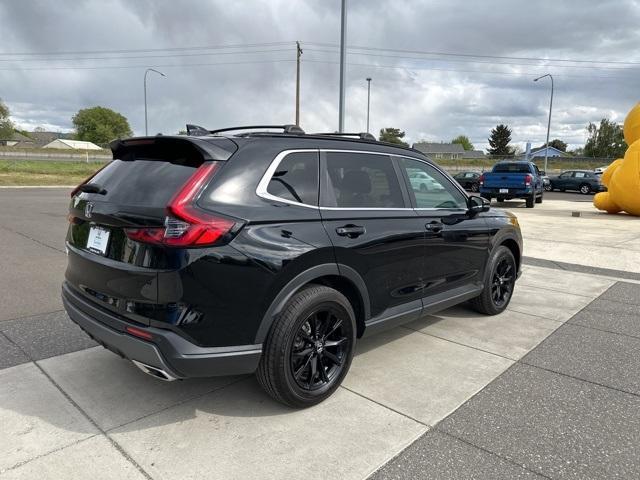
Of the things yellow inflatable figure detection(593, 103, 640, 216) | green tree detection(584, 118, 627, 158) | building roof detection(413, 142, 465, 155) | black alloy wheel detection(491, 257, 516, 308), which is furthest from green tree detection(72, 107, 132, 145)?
black alloy wheel detection(491, 257, 516, 308)

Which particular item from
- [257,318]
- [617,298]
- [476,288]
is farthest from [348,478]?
[617,298]

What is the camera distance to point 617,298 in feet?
19.6

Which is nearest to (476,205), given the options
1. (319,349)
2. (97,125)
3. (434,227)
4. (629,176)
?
(434,227)

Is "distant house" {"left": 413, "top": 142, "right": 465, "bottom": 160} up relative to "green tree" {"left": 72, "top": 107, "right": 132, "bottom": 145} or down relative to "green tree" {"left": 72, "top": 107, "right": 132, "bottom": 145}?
down

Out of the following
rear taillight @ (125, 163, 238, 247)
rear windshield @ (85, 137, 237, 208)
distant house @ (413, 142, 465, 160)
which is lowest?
rear taillight @ (125, 163, 238, 247)

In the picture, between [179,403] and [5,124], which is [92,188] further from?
[5,124]

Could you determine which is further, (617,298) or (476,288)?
(617,298)

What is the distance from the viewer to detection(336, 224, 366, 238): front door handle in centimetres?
318

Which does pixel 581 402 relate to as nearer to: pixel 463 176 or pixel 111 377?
pixel 111 377

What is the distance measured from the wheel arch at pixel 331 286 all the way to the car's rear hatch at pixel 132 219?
0.62 m

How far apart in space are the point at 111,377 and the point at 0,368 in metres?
0.87

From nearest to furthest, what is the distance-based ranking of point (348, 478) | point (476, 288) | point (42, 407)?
1. point (348, 478)
2. point (42, 407)
3. point (476, 288)

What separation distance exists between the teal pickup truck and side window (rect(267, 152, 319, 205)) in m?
18.2

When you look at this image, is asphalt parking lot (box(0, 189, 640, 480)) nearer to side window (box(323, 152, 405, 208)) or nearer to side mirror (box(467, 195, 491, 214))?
side mirror (box(467, 195, 491, 214))
